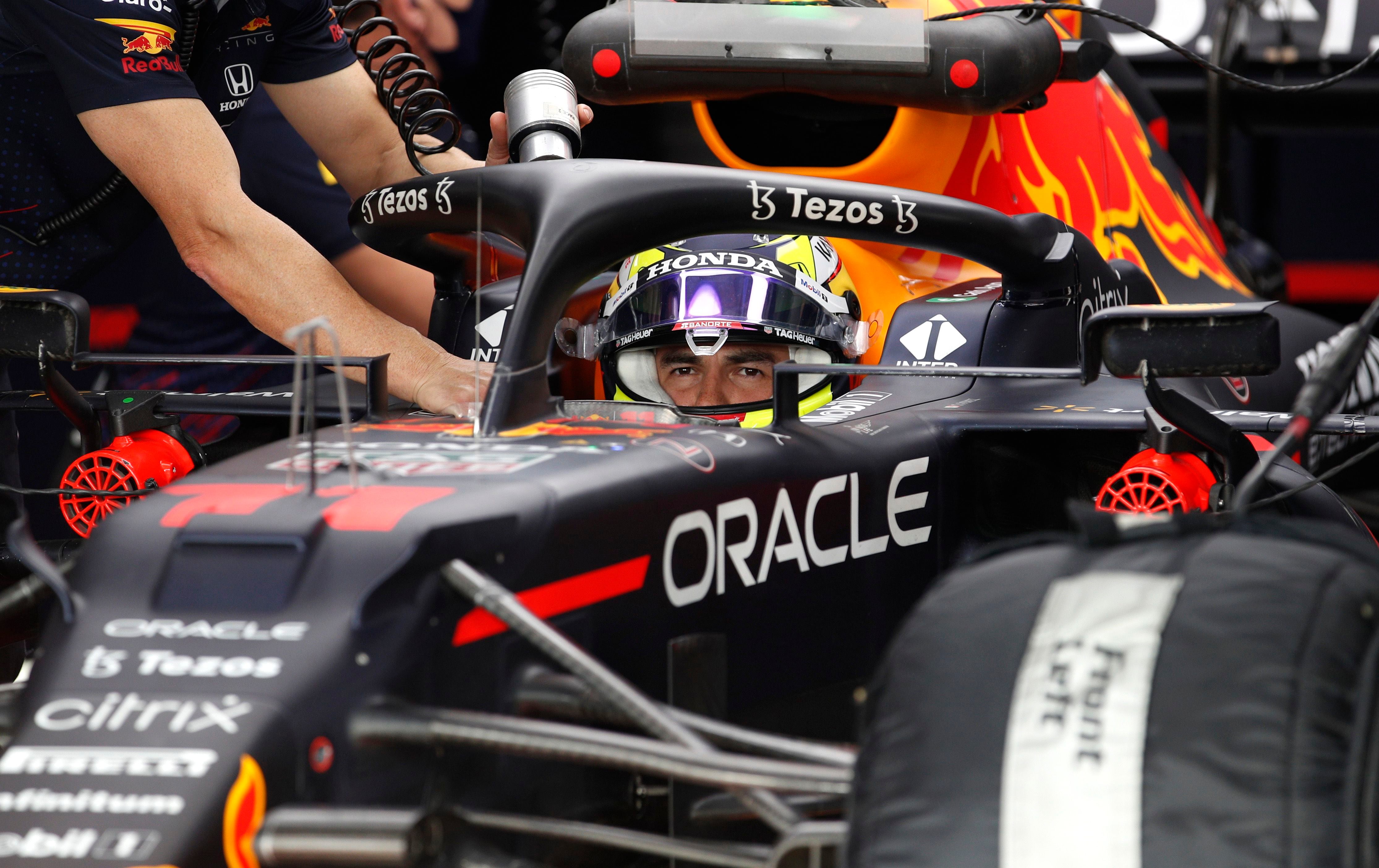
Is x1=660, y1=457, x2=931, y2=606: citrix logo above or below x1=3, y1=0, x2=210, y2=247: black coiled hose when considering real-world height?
below

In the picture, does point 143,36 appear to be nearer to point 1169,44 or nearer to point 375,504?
point 375,504

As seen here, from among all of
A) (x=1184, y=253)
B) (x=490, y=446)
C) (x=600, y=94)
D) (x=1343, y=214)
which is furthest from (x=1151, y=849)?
(x=1343, y=214)

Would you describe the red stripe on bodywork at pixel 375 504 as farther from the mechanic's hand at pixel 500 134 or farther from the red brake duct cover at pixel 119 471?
the mechanic's hand at pixel 500 134

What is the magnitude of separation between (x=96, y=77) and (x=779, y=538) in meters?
1.43

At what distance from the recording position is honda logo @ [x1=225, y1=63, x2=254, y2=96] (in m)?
3.16

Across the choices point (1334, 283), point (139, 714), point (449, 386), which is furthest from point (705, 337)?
point (1334, 283)

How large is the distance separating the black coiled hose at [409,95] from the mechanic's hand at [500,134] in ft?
0.23

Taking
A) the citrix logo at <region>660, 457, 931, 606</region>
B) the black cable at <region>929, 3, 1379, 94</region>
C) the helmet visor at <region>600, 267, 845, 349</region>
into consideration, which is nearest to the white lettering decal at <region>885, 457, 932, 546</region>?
the citrix logo at <region>660, 457, 931, 606</region>

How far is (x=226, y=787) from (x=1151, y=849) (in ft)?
2.37

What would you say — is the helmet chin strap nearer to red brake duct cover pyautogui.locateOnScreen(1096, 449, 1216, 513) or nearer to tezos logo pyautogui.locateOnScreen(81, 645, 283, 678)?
red brake duct cover pyautogui.locateOnScreen(1096, 449, 1216, 513)

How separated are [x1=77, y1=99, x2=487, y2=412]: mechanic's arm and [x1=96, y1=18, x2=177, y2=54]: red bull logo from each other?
10cm

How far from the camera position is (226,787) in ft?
4.10

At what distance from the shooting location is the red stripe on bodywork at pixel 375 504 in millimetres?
1424

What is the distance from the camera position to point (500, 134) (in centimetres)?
290
